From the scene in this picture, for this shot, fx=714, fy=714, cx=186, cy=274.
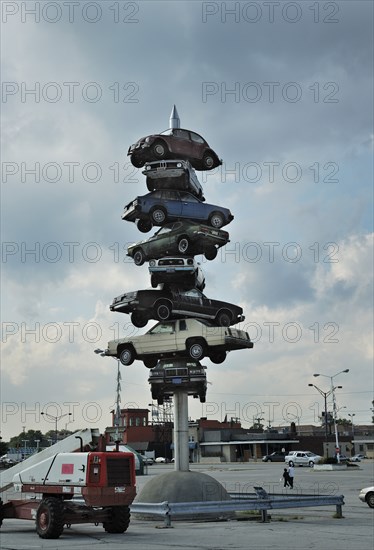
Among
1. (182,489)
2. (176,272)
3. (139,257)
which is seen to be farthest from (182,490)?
(139,257)

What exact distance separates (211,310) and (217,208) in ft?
16.0

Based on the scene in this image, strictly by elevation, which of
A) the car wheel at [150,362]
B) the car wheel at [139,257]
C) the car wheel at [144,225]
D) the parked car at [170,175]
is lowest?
the car wheel at [150,362]

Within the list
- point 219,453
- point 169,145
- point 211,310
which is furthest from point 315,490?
point 219,453

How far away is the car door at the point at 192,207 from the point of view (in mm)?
31125

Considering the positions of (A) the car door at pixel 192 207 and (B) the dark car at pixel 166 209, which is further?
(A) the car door at pixel 192 207

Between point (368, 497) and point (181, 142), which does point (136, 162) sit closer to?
point (181, 142)

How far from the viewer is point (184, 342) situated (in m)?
29.1

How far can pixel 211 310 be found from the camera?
30.5 metres

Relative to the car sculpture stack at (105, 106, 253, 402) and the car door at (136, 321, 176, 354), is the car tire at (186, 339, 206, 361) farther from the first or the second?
the car door at (136, 321, 176, 354)

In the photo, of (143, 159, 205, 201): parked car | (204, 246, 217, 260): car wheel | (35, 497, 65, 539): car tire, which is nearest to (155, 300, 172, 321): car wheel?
(204, 246, 217, 260): car wheel

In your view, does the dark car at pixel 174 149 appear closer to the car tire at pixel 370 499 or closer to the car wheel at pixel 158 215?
the car wheel at pixel 158 215

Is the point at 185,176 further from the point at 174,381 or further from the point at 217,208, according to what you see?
the point at 174,381

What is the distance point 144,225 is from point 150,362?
607cm

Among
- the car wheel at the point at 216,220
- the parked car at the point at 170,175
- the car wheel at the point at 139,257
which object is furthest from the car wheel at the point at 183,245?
the parked car at the point at 170,175
